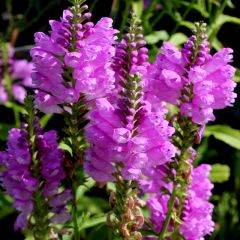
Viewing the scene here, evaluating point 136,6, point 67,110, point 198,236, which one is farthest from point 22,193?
point 136,6

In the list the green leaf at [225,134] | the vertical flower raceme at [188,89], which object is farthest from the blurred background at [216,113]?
the vertical flower raceme at [188,89]

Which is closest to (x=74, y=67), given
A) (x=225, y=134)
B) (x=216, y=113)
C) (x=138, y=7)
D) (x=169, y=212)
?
(x=169, y=212)

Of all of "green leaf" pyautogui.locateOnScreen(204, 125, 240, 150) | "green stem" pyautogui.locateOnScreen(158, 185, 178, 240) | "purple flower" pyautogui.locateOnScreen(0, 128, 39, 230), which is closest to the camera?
"purple flower" pyautogui.locateOnScreen(0, 128, 39, 230)

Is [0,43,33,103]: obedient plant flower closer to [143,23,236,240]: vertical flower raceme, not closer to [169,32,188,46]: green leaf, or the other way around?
[169,32,188,46]: green leaf

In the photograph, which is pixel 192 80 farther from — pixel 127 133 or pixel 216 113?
pixel 216 113

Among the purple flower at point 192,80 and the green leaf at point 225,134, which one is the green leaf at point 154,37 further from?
the purple flower at point 192,80

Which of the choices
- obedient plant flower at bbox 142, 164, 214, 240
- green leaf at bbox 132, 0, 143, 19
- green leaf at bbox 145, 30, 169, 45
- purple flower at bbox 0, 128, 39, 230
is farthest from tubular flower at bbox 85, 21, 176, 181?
green leaf at bbox 132, 0, 143, 19
